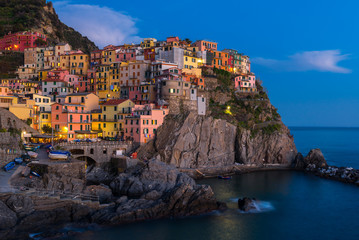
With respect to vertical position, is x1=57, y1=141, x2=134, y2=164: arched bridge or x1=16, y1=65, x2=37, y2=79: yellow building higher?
x1=16, y1=65, x2=37, y2=79: yellow building

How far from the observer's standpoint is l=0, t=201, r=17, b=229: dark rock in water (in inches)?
1172

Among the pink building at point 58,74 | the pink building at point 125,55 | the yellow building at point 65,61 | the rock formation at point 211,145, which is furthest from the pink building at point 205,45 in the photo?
the pink building at point 58,74

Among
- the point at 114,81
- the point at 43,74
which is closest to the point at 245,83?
the point at 114,81

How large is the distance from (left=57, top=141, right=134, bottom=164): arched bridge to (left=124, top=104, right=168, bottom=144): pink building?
3.10 meters

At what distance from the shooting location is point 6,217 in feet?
98.7

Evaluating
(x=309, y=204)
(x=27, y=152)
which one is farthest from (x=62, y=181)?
(x=309, y=204)

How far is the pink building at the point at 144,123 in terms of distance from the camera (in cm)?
5856

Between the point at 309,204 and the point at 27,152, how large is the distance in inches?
1416

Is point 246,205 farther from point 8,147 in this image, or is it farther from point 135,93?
point 135,93

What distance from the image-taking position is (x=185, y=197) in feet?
125

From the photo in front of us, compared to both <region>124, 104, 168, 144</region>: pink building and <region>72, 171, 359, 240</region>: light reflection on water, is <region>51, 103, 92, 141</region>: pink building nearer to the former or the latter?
<region>124, 104, 168, 144</region>: pink building

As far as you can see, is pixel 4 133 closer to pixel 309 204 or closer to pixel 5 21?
pixel 309 204

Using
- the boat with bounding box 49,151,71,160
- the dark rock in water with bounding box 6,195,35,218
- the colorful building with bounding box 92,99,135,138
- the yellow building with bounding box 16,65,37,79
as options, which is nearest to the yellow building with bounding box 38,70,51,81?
the yellow building with bounding box 16,65,37,79

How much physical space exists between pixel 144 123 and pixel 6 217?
31126mm
